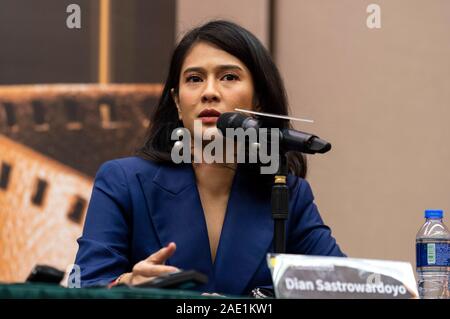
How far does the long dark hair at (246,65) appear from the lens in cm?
270

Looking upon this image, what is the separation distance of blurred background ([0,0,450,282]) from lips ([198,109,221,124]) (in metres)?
1.70

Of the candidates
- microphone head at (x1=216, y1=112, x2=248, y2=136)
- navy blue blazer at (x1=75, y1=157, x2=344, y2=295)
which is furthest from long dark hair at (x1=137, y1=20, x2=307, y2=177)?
microphone head at (x1=216, y1=112, x2=248, y2=136)

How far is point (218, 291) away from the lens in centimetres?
249

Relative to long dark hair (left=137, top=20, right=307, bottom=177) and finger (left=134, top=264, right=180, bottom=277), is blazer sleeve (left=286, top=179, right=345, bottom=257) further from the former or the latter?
finger (left=134, top=264, right=180, bottom=277)

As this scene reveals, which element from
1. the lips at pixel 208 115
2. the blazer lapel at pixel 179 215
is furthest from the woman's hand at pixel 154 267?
the lips at pixel 208 115

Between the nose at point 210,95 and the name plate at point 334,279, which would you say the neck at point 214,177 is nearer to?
the nose at point 210,95

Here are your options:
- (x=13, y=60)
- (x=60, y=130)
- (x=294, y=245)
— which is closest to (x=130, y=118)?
(x=60, y=130)

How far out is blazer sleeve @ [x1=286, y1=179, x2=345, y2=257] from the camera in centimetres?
261

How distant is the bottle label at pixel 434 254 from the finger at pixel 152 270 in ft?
2.49

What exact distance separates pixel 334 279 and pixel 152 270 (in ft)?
1.43

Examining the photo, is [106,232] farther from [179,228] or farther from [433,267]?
[433,267]

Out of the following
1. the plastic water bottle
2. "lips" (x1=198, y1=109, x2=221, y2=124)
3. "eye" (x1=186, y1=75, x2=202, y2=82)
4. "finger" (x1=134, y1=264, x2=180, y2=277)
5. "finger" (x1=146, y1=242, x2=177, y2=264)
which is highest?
"eye" (x1=186, y1=75, x2=202, y2=82)

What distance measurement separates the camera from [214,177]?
2701mm

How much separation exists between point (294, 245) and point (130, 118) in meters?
1.84
